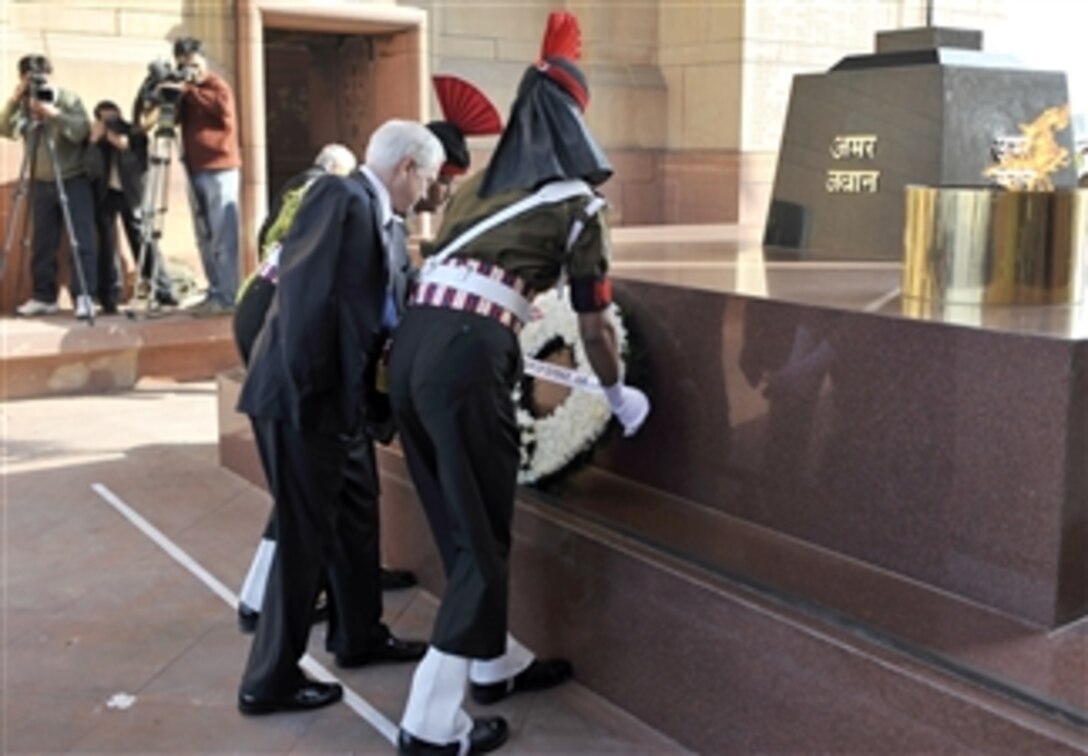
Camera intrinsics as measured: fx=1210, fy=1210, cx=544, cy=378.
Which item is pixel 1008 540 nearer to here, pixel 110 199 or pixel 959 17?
pixel 110 199

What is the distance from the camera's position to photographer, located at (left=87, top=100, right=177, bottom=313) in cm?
827

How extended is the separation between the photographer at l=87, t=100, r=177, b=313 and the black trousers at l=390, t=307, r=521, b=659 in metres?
5.82

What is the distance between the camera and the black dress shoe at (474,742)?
3.17m

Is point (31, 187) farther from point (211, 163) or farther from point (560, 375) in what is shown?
point (560, 375)

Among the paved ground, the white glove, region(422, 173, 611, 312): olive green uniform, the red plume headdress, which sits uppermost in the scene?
the red plume headdress

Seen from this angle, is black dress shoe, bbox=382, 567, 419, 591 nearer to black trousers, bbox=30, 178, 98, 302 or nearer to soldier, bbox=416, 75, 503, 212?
soldier, bbox=416, 75, 503, 212

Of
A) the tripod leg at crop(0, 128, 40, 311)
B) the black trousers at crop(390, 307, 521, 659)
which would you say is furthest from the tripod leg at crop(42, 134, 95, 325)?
the black trousers at crop(390, 307, 521, 659)

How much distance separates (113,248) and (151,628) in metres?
5.02

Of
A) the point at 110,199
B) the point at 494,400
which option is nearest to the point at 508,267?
the point at 494,400

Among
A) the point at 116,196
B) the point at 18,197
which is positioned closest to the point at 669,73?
the point at 116,196

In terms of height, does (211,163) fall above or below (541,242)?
above

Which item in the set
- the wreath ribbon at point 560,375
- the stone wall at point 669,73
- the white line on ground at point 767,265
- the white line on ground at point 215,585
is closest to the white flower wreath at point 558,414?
the wreath ribbon at point 560,375

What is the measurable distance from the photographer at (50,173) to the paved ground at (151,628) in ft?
6.51

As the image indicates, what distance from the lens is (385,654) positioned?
3.85m
